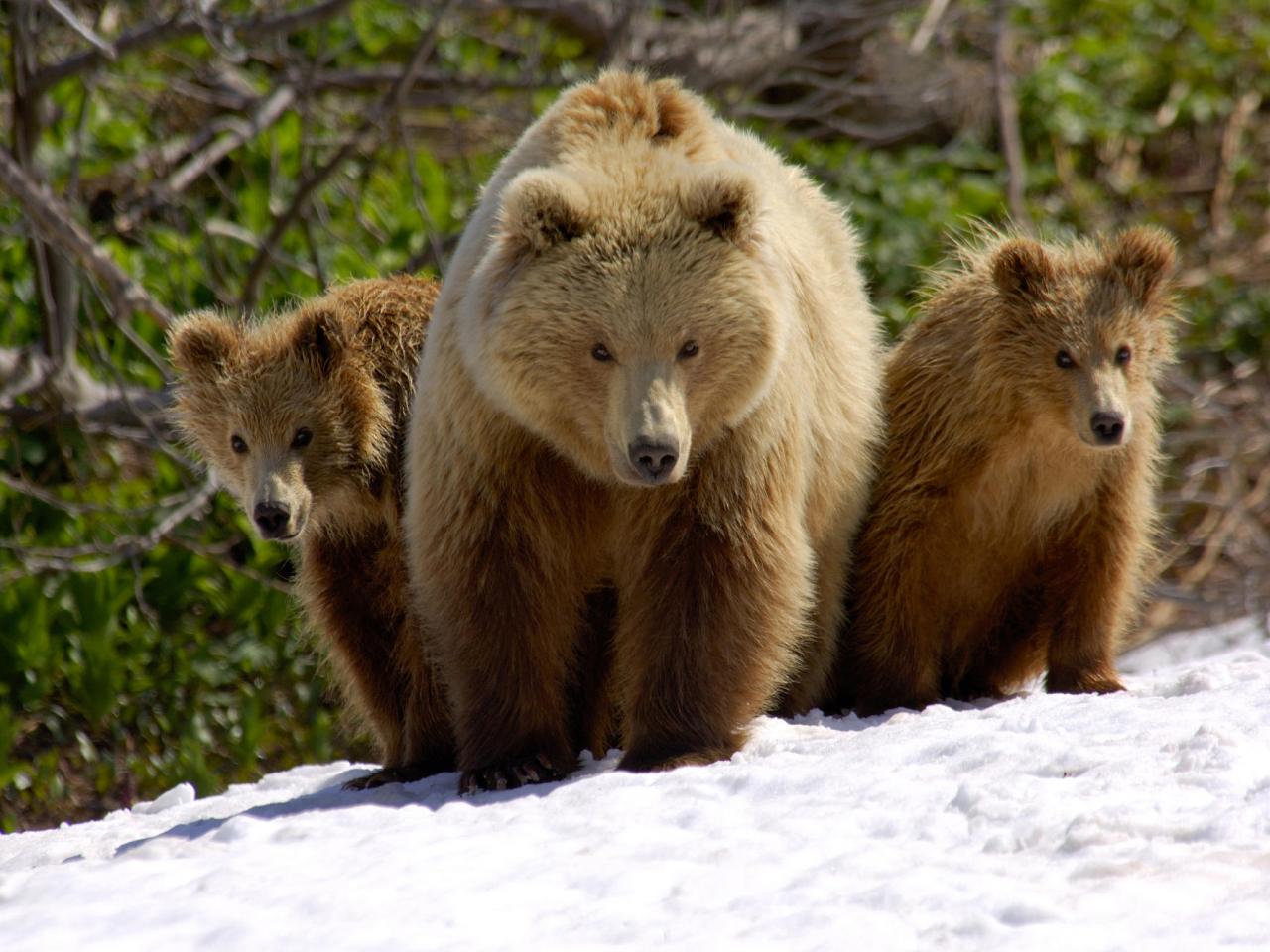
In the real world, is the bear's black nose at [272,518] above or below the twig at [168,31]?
below

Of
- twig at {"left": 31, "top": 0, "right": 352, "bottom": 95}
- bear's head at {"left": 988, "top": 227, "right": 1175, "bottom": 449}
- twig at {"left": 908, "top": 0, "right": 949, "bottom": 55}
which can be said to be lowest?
bear's head at {"left": 988, "top": 227, "right": 1175, "bottom": 449}

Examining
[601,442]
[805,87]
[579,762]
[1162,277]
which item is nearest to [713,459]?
[601,442]

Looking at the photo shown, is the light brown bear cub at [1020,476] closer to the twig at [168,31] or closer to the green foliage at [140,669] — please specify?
the twig at [168,31]

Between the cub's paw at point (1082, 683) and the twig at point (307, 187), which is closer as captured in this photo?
the cub's paw at point (1082, 683)

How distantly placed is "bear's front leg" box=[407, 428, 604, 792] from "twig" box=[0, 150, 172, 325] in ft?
9.11

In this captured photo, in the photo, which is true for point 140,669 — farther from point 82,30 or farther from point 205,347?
point 205,347

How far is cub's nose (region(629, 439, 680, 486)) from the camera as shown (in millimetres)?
4176

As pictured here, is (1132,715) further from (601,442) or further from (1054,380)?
(601,442)

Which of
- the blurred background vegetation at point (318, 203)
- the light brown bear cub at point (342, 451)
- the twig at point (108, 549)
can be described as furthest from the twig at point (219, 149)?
the light brown bear cub at point (342, 451)

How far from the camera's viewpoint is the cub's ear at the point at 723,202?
448cm

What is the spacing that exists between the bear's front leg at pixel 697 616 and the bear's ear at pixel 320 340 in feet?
3.72

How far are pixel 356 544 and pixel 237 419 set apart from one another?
22.0 inches

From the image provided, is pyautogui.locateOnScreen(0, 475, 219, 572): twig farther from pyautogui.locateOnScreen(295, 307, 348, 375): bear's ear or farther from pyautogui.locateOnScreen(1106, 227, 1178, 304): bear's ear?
pyautogui.locateOnScreen(1106, 227, 1178, 304): bear's ear

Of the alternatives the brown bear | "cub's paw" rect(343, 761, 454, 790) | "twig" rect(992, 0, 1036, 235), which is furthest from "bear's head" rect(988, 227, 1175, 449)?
"twig" rect(992, 0, 1036, 235)
